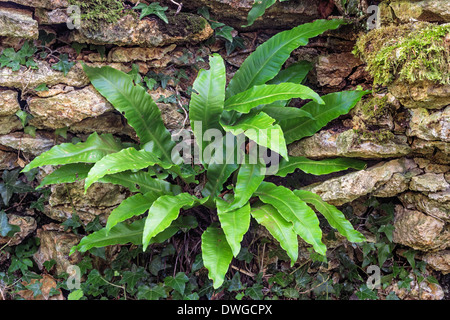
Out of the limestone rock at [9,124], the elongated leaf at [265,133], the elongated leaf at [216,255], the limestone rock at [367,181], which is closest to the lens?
the elongated leaf at [265,133]

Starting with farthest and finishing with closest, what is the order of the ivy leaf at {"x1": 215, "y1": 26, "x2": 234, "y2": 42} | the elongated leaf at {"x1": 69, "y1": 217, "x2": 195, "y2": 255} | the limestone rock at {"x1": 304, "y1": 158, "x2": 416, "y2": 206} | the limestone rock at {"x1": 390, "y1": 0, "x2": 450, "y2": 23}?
the ivy leaf at {"x1": 215, "y1": 26, "x2": 234, "y2": 42}
the limestone rock at {"x1": 304, "y1": 158, "x2": 416, "y2": 206}
the elongated leaf at {"x1": 69, "y1": 217, "x2": 195, "y2": 255}
the limestone rock at {"x1": 390, "y1": 0, "x2": 450, "y2": 23}

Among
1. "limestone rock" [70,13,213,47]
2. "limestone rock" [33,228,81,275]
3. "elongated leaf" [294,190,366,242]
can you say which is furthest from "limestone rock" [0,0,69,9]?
"elongated leaf" [294,190,366,242]

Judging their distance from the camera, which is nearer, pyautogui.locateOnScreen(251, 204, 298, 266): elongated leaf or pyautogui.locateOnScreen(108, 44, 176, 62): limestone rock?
pyautogui.locateOnScreen(251, 204, 298, 266): elongated leaf

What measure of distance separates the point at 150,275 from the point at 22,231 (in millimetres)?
991

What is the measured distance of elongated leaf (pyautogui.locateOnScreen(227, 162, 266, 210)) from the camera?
202 centimetres

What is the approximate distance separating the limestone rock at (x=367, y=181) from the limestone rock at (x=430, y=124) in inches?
9.9

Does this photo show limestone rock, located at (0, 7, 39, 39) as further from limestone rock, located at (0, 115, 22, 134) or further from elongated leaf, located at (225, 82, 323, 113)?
elongated leaf, located at (225, 82, 323, 113)

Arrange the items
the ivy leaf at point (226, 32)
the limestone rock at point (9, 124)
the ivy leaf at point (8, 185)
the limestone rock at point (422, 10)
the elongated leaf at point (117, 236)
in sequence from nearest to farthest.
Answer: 1. the limestone rock at point (422, 10)
2. the elongated leaf at point (117, 236)
3. the limestone rock at point (9, 124)
4. the ivy leaf at point (8, 185)
5. the ivy leaf at point (226, 32)

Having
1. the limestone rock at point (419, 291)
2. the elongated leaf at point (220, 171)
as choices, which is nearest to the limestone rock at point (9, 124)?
the elongated leaf at point (220, 171)

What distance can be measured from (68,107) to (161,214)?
1.07m

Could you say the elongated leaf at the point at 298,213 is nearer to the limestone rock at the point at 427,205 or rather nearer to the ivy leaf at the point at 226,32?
the limestone rock at the point at 427,205

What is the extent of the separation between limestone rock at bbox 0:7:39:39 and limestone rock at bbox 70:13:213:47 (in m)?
0.24

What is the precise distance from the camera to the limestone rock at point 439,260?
2.37 meters

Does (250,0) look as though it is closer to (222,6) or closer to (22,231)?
(222,6)
